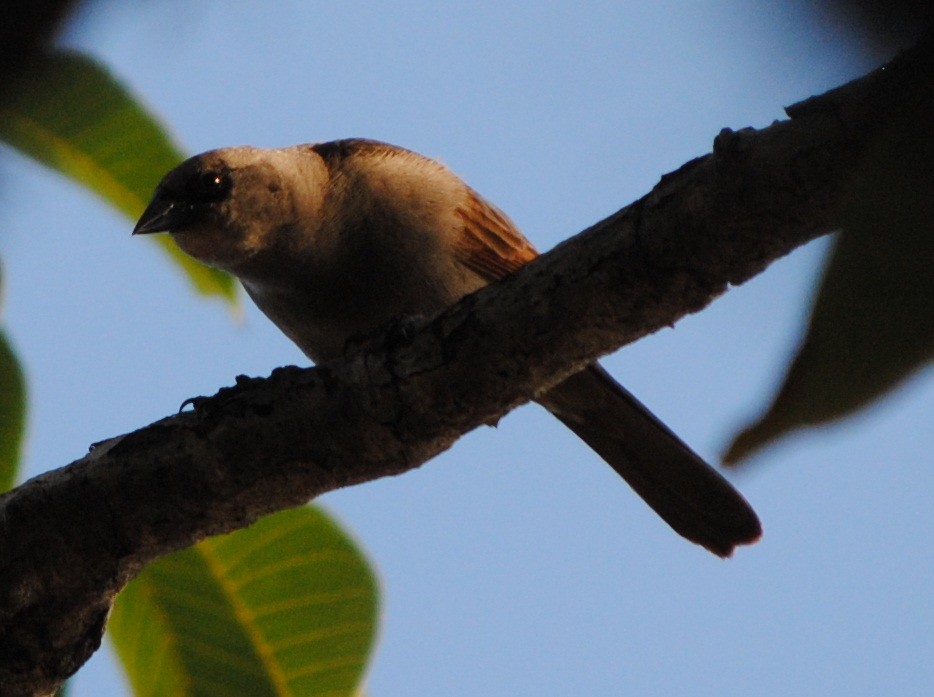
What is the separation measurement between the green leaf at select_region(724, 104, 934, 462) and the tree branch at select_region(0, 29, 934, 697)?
1341 mm

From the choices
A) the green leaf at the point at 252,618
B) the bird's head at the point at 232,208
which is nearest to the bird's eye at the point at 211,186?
the bird's head at the point at 232,208

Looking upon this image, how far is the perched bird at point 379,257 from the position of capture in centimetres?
352

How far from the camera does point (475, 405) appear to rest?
2227 millimetres

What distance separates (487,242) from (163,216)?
1109mm

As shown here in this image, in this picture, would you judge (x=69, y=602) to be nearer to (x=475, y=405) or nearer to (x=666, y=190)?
(x=475, y=405)

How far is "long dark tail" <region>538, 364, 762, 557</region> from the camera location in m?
3.67

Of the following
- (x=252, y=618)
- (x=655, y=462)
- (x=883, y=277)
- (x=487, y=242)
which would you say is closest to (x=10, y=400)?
(x=252, y=618)

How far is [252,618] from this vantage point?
308 centimetres

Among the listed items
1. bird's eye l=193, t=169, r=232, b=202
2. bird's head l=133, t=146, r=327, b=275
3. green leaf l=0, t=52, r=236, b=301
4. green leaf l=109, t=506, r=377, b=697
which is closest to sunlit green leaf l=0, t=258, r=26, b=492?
green leaf l=0, t=52, r=236, b=301

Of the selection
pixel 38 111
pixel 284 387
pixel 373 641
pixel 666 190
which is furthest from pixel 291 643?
pixel 38 111

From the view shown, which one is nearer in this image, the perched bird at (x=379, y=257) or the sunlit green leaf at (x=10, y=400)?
the sunlit green leaf at (x=10, y=400)

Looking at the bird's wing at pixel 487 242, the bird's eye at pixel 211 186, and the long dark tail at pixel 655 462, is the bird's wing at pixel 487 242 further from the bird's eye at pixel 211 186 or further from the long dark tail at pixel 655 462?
the bird's eye at pixel 211 186

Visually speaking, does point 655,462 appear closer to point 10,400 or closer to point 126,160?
point 126,160

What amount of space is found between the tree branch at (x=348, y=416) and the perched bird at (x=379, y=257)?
1109mm
